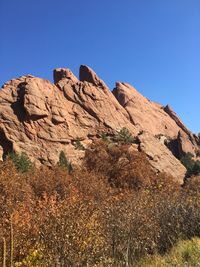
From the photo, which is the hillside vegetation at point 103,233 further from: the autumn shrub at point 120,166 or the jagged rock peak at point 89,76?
the jagged rock peak at point 89,76

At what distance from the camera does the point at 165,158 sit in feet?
252

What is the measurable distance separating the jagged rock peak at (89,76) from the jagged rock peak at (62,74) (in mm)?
2922

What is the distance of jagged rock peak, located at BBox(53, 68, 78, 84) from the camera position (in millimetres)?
109394

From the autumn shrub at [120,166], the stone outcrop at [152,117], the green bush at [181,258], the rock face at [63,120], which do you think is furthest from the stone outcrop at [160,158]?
the green bush at [181,258]

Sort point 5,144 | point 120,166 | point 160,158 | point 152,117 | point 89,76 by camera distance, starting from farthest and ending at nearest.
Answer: point 152,117 < point 89,76 < point 160,158 < point 5,144 < point 120,166

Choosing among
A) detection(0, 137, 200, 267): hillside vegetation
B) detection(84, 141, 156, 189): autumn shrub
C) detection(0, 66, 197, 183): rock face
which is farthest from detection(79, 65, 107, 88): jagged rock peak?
detection(0, 137, 200, 267): hillside vegetation

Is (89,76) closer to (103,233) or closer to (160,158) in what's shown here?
(160,158)

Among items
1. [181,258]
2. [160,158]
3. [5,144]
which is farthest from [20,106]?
[181,258]

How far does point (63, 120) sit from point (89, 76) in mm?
31289

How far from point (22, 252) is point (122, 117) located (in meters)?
85.7

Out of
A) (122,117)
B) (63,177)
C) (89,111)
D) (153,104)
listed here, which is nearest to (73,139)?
(89,111)

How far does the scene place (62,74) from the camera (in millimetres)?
112312

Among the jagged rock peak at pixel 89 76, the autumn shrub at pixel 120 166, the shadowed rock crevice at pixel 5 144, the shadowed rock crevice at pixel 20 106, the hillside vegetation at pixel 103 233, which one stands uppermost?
the jagged rock peak at pixel 89 76

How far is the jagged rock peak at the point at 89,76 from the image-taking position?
109 metres
